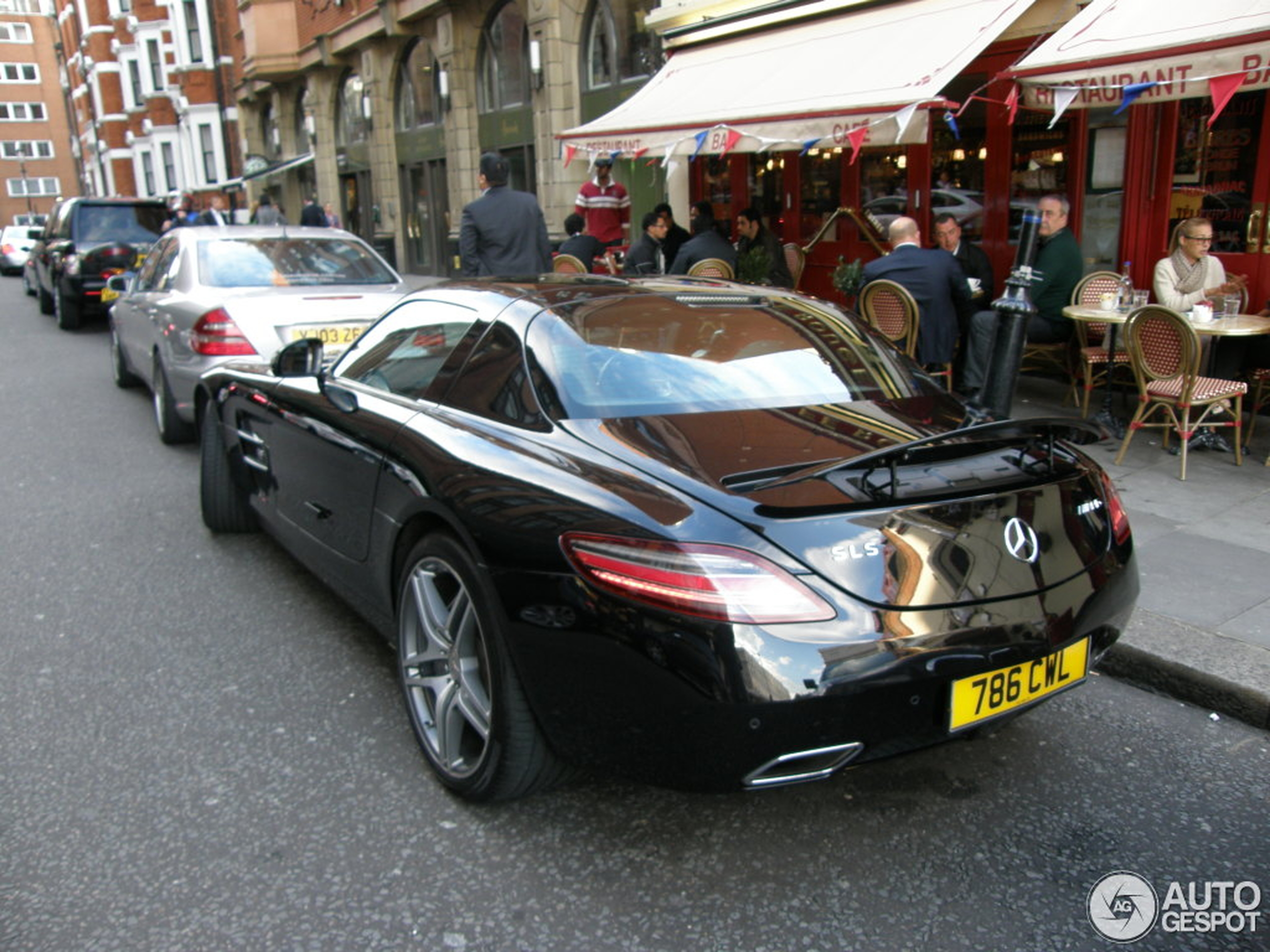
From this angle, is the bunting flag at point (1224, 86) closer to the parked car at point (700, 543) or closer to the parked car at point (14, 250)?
the parked car at point (700, 543)

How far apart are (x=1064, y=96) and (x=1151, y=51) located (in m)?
0.64

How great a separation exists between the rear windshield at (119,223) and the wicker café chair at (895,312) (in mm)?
12633

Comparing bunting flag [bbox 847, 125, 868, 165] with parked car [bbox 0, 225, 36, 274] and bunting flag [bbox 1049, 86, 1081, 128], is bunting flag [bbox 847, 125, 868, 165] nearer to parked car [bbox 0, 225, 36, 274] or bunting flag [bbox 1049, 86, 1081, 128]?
bunting flag [bbox 1049, 86, 1081, 128]

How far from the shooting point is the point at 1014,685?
2473 mm

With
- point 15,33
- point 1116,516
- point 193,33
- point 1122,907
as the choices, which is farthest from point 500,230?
point 15,33

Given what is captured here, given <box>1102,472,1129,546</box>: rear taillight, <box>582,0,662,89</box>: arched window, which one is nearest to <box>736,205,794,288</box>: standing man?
<box>582,0,662,89</box>: arched window

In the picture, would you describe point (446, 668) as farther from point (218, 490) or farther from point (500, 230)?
point (500, 230)

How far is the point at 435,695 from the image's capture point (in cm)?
302

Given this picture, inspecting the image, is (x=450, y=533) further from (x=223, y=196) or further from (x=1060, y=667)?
(x=223, y=196)

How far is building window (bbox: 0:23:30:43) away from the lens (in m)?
83.7

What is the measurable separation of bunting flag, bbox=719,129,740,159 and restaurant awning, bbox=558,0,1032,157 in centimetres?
1

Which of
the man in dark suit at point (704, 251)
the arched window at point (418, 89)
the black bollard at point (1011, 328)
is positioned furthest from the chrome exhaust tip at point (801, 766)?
the arched window at point (418, 89)

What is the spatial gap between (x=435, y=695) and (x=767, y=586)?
1.24 metres

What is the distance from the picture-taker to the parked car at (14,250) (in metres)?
35.5
